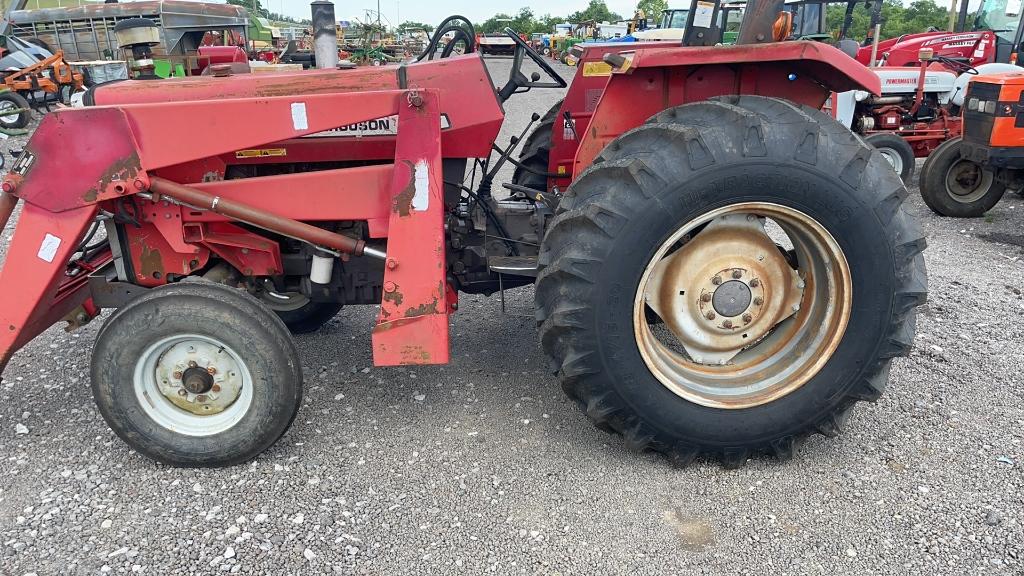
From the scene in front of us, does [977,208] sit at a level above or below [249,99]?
below

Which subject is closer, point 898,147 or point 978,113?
point 978,113

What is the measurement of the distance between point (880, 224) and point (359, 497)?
2.06 meters

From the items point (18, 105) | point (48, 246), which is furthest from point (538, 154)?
point (18, 105)

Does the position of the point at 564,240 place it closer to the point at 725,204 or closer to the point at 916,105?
the point at 725,204

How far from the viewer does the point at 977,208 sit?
22.3 ft

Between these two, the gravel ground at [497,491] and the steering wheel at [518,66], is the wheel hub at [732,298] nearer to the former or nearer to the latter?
the gravel ground at [497,491]

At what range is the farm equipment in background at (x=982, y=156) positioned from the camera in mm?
6082

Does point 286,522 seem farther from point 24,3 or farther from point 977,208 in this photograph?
point 24,3

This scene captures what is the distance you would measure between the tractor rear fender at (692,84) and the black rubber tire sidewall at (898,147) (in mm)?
5496

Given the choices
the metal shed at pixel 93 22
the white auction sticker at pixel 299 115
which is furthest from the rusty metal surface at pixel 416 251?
the metal shed at pixel 93 22

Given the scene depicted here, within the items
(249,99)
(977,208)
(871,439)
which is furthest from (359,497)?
(977,208)

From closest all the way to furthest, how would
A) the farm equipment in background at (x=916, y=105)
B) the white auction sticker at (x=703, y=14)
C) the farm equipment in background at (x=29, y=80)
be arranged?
1. the white auction sticker at (x=703, y=14)
2. the farm equipment in background at (x=916, y=105)
3. the farm equipment in background at (x=29, y=80)

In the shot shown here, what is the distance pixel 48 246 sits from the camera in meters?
2.66

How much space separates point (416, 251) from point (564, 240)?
56cm
